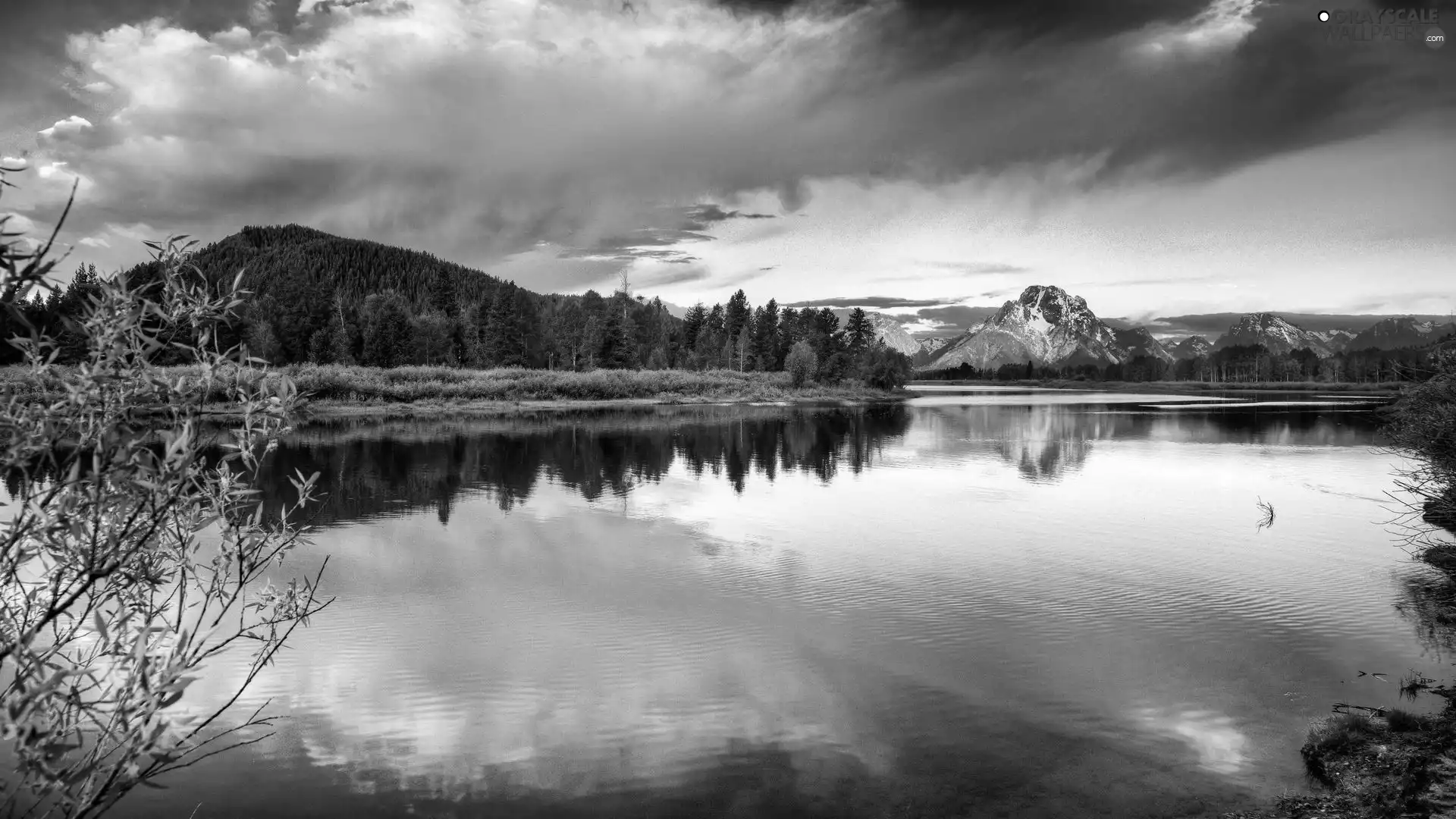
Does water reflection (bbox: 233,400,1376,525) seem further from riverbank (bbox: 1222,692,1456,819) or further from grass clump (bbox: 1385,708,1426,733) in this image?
grass clump (bbox: 1385,708,1426,733)

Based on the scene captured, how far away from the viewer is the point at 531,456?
143 feet

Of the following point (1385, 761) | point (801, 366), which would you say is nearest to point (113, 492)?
point (1385, 761)

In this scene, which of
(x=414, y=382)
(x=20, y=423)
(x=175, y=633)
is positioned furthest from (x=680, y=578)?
(x=414, y=382)

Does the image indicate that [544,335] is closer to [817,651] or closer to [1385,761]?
[817,651]

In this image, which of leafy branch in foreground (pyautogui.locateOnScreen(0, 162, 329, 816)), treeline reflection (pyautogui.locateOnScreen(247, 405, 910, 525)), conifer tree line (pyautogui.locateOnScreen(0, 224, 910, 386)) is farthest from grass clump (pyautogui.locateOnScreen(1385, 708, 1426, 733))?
conifer tree line (pyautogui.locateOnScreen(0, 224, 910, 386))

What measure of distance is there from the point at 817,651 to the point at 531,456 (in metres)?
31.8

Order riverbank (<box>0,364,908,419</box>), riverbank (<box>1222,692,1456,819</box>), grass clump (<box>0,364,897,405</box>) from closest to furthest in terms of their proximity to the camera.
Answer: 1. riverbank (<box>1222,692,1456,819</box>)
2. riverbank (<box>0,364,908,419</box>)
3. grass clump (<box>0,364,897,405</box>)

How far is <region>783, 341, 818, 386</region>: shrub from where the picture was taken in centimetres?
12556

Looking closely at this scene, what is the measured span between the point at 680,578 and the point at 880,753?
9.34m

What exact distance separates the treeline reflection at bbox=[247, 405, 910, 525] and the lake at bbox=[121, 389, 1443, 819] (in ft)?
2.40

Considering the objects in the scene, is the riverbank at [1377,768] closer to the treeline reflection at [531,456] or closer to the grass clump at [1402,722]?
the grass clump at [1402,722]

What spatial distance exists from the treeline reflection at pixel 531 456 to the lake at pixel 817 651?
0.73 meters

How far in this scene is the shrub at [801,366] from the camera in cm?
12556

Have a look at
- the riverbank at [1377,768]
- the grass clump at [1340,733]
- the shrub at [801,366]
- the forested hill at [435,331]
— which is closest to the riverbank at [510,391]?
the shrub at [801,366]
